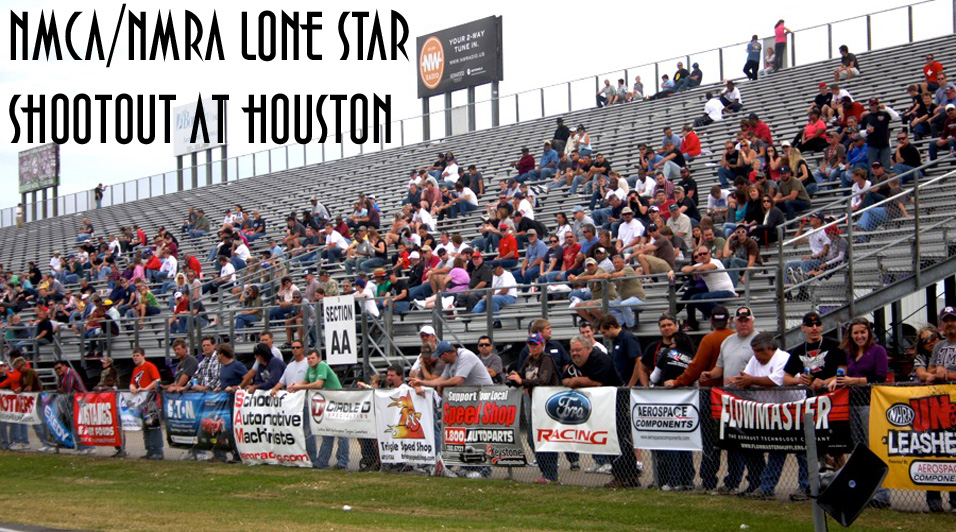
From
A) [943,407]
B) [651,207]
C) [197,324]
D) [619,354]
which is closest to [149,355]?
[197,324]

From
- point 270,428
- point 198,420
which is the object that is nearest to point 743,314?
point 270,428

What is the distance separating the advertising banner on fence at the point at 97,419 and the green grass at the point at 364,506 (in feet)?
8.56

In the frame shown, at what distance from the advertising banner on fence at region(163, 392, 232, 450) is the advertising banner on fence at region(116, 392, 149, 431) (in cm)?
51

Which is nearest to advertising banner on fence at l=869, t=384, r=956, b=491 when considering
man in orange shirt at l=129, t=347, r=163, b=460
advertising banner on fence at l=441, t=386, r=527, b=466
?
advertising banner on fence at l=441, t=386, r=527, b=466

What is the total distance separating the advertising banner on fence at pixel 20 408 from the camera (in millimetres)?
20319

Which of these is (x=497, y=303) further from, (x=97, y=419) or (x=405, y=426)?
(x=97, y=419)

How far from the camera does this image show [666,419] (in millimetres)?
11836

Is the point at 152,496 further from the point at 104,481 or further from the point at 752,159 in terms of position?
the point at 752,159

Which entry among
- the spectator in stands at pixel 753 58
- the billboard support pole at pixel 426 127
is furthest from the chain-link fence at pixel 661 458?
the billboard support pole at pixel 426 127

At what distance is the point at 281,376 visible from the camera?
1680cm

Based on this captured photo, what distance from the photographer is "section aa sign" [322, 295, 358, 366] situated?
645 inches

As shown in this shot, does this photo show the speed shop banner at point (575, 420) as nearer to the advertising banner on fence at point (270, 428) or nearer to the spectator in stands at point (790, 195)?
the advertising banner on fence at point (270, 428)

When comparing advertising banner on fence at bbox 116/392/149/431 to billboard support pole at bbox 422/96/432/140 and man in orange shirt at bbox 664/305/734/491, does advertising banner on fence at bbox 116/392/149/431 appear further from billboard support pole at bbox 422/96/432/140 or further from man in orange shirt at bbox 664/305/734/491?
billboard support pole at bbox 422/96/432/140

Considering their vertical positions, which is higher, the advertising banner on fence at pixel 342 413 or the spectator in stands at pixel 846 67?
the spectator in stands at pixel 846 67
